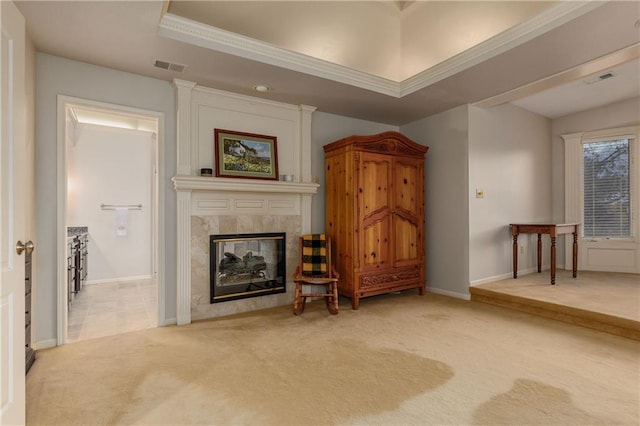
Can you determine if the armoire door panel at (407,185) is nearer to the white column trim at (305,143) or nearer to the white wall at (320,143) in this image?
the white wall at (320,143)

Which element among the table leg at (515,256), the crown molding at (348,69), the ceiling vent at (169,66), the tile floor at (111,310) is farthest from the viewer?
the table leg at (515,256)

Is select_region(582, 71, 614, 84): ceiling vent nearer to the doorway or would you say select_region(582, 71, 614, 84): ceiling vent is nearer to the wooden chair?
the wooden chair

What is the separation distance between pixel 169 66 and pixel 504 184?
436 cm

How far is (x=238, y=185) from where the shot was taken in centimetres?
360

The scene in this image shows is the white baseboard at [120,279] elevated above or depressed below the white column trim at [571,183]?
below

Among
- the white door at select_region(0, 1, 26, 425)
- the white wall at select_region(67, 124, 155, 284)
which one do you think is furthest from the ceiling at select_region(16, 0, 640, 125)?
the white wall at select_region(67, 124, 155, 284)

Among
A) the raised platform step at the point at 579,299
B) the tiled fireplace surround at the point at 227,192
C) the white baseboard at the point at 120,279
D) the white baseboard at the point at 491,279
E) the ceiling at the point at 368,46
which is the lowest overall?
the white baseboard at the point at 120,279

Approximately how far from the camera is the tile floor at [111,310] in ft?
10.7

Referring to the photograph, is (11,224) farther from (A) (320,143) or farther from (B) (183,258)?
(A) (320,143)

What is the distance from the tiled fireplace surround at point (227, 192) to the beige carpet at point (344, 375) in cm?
47

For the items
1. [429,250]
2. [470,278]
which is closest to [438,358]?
[470,278]

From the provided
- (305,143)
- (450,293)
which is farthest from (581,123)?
(305,143)

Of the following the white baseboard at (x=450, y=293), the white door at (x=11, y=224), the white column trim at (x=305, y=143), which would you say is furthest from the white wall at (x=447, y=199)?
the white door at (x=11, y=224)

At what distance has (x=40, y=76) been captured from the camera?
2867mm
